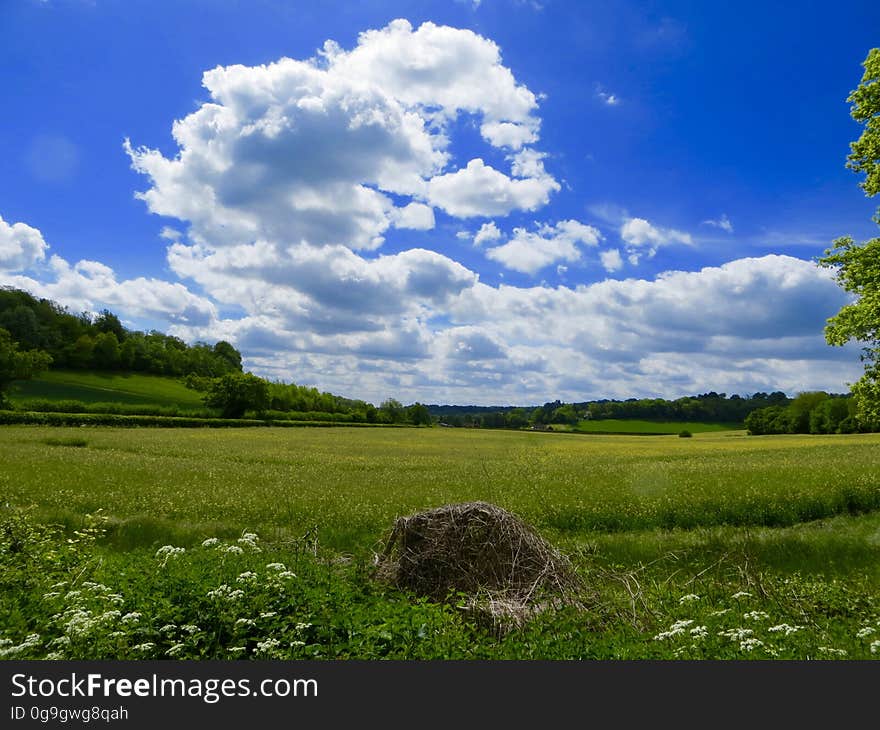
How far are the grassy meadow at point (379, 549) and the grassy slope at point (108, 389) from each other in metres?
92.5

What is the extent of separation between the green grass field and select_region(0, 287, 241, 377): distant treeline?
101m

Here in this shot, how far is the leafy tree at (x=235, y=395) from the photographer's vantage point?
4513 inches

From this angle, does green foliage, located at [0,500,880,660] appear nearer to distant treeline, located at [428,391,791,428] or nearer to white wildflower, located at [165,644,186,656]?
white wildflower, located at [165,644,186,656]

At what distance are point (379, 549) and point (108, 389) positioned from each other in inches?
5352

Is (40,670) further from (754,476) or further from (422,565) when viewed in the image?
(754,476)

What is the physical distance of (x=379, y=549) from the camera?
41.2 feet

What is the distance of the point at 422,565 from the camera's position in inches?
408

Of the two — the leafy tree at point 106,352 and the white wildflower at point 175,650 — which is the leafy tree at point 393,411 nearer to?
the leafy tree at point 106,352

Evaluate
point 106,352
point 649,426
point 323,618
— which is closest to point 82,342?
point 106,352

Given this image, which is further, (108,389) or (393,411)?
(393,411)

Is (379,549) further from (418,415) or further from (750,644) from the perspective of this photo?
(418,415)

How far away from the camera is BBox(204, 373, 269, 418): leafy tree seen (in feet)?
376

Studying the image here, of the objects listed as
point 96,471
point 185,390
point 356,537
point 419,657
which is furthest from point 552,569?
point 185,390

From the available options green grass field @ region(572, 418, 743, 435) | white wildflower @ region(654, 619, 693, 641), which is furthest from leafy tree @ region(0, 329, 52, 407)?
green grass field @ region(572, 418, 743, 435)
